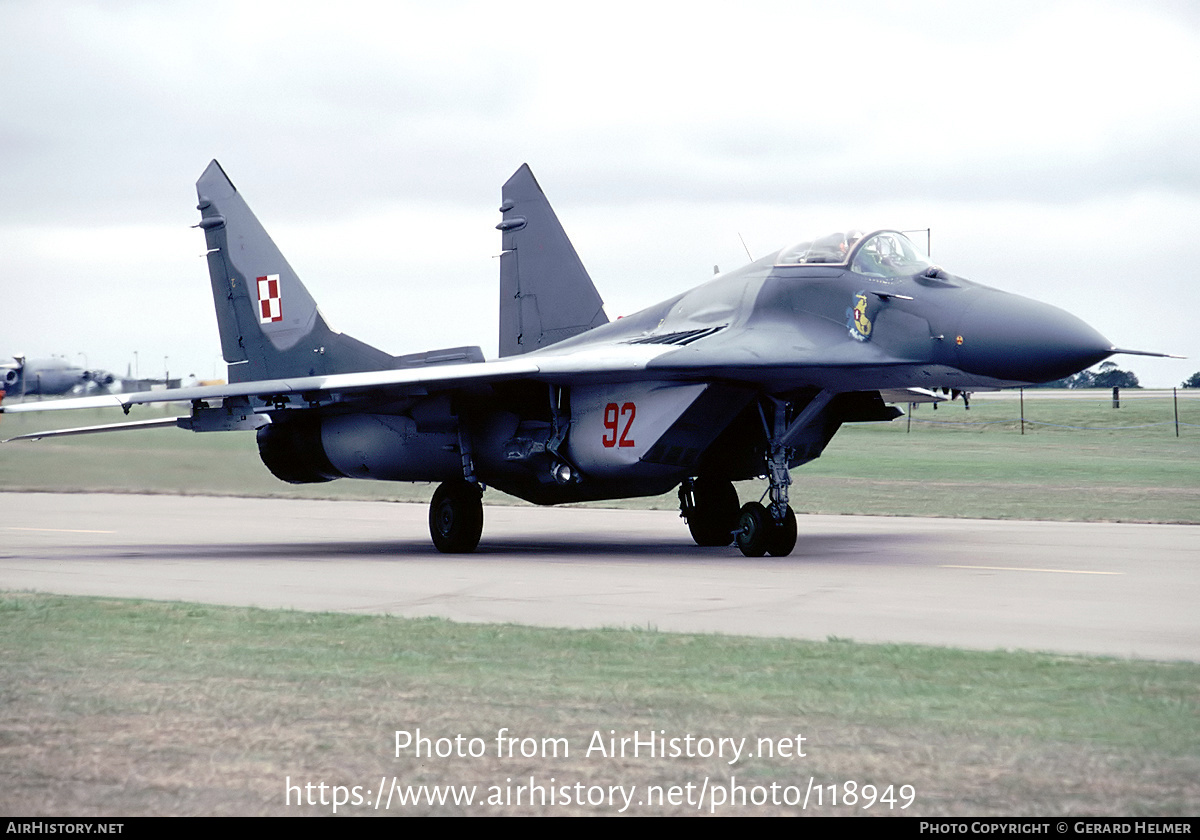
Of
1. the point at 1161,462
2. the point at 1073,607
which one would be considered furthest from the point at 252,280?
the point at 1161,462

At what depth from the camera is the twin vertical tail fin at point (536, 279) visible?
19.8 meters

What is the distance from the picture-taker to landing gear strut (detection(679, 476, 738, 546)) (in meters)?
16.5

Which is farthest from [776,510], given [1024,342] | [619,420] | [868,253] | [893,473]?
[893,473]

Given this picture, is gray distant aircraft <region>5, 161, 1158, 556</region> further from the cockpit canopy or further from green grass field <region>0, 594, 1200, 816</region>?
green grass field <region>0, 594, 1200, 816</region>

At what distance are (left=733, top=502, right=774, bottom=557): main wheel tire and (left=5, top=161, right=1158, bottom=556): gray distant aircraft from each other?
2 centimetres

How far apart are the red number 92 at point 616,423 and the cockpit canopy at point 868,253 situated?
2.35 meters

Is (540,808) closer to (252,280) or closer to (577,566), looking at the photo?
(577,566)

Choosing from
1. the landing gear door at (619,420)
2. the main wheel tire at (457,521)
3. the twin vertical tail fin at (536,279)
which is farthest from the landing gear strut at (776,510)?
the twin vertical tail fin at (536,279)

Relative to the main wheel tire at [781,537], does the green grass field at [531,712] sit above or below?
above

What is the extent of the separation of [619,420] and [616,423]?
0.16 feet

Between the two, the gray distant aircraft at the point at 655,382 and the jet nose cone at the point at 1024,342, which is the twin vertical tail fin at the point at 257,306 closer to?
the gray distant aircraft at the point at 655,382

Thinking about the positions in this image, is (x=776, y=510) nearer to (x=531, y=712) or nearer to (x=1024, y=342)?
(x=1024, y=342)

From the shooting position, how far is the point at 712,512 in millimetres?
16438

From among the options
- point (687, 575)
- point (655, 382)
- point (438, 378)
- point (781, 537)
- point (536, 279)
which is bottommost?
point (687, 575)
